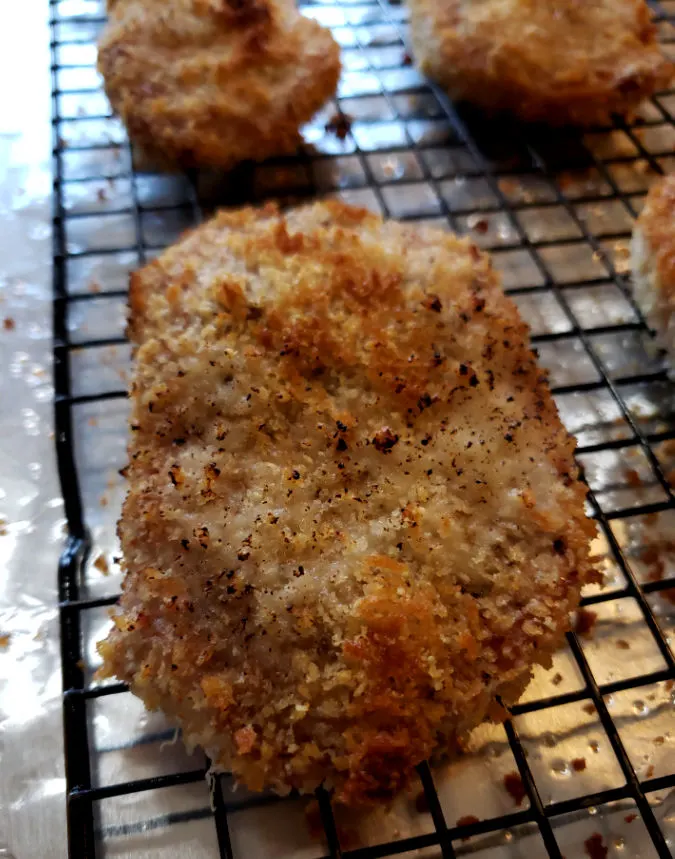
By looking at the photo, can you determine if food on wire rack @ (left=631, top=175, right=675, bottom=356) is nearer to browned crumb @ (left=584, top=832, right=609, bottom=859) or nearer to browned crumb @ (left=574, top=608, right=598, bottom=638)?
browned crumb @ (left=574, top=608, right=598, bottom=638)

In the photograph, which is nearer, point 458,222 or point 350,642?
point 350,642

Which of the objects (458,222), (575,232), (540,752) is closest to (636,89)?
(575,232)

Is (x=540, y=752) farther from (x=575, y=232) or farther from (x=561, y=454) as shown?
(x=575, y=232)

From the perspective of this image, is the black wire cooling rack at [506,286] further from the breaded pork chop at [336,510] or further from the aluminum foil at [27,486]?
the breaded pork chop at [336,510]

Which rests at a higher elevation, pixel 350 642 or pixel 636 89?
pixel 636 89

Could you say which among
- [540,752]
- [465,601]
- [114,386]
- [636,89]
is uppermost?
[636,89]

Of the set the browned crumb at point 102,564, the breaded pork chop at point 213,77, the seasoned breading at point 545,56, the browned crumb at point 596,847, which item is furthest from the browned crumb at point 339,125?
the browned crumb at point 596,847

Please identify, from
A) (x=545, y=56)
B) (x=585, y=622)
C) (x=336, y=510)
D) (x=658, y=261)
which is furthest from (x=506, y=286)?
(x=336, y=510)
